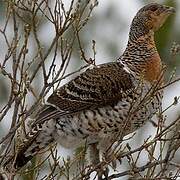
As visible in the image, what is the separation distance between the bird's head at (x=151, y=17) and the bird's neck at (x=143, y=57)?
0.21 ft

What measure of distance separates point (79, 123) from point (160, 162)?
1323mm

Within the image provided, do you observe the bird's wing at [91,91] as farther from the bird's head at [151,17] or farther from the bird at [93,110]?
the bird's head at [151,17]

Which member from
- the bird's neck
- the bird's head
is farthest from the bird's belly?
the bird's head

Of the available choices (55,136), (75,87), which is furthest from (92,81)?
(55,136)

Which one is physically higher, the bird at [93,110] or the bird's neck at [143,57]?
the bird's neck at [143,57]

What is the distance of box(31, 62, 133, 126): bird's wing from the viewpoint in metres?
5.52

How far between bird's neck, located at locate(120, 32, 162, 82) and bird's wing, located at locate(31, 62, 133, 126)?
0.15m

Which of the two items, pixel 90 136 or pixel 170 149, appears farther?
pixel 90 136

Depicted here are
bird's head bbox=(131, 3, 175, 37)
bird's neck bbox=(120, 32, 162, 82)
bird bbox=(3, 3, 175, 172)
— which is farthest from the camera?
bird's head bbox=(131, 3, 175, 37)

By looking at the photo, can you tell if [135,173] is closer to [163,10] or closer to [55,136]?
[55,136]

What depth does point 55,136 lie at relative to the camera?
220 inches

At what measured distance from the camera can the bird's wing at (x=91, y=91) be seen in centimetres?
552

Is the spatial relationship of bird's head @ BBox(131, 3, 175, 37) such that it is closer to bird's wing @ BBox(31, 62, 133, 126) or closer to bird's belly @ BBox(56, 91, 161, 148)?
bird's wing @ BBox(31, 62, 133, 126)

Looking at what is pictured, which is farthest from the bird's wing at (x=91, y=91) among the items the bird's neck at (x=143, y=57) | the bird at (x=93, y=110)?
the bird's neck at (x=143, y=57)
